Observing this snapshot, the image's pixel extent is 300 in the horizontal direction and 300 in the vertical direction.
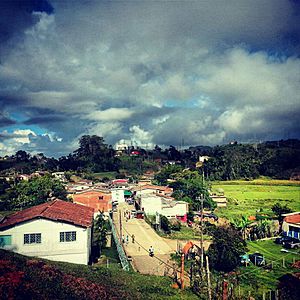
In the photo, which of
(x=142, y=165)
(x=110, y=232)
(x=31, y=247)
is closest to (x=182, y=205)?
(x=110, y=232)

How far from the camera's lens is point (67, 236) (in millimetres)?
20734

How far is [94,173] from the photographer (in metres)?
90.4

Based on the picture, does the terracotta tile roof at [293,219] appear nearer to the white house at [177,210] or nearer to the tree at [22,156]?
the white house at [177,210]

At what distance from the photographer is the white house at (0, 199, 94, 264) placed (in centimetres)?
2002

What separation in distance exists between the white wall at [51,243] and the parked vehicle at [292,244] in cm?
1731

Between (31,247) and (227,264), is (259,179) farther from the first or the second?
(31,247)

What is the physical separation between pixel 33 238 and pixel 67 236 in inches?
82.6

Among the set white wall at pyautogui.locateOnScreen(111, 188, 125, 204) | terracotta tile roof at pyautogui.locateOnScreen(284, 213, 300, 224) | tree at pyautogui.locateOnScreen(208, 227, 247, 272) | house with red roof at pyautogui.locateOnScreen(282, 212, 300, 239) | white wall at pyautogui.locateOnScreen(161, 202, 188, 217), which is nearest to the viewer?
tree at pyautogui.locateOnScreen(208, 227, 247, 272)

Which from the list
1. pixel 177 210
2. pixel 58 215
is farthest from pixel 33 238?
pixel 177 210

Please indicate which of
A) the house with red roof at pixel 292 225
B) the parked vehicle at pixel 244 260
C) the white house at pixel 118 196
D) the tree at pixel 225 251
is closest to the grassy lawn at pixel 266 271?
the parked vehicle at pixel 244 260

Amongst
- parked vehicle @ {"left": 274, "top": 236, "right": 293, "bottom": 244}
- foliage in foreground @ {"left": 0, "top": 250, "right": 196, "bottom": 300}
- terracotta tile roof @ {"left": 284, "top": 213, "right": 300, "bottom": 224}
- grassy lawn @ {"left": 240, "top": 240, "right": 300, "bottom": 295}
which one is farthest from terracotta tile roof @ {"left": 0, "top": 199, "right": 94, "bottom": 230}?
terracotta tile roof @ {"left": 284, "top": 213, "right": 300, "bottom": 224}

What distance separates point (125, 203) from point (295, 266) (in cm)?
3663

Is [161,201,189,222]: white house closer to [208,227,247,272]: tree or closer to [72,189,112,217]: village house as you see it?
[72,189,112,217]: village house

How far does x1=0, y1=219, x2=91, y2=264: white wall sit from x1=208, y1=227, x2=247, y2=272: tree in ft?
28.9
